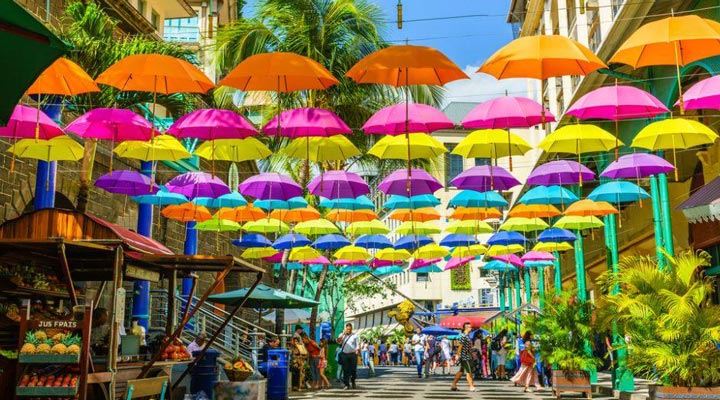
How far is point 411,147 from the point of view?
16188 mm

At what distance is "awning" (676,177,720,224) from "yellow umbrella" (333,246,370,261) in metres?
13.8

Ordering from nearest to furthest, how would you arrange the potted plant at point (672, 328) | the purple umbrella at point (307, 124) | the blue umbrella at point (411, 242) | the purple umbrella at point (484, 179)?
1. the potted plant at point (672, 328)
2. the purple umbrella at point (307, 124)
3. the purple umbrella at point (484, 179)
4. the blue umbrella at point (411, 242)

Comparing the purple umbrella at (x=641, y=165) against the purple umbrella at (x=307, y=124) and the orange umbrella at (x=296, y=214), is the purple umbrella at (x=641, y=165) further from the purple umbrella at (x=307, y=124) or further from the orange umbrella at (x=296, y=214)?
the orange umbrella at (x=296, y=214)

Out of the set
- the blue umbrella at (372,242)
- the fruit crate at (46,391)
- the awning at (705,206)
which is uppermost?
the blue umbrella at (372,242)

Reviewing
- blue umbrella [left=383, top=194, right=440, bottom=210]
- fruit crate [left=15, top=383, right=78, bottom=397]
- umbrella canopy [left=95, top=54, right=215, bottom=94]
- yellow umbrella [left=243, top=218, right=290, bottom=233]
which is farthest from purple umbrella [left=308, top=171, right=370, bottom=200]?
fruit crate [left=15, top=383, right=78, bottom=397]

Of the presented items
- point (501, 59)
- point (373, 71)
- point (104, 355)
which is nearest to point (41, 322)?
point (104, 355)

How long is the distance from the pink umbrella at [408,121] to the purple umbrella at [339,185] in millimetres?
4359

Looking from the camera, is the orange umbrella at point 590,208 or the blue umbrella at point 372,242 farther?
the blue umbrella at point 372,242

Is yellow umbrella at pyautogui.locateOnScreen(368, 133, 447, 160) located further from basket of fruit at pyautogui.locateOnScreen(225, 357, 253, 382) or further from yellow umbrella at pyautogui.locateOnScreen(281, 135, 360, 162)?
basket of fruit at pyautogui.locateOnScreen(225, 357, 253, 382)

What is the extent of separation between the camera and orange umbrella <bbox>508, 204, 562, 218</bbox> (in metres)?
21.3

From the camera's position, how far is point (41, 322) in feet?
30.2

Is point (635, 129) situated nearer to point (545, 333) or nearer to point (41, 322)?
point (545, 333)

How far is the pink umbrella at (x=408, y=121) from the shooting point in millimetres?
14266

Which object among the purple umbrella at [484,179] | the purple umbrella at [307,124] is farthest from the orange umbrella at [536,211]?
the purple umbrella at [307,124]
